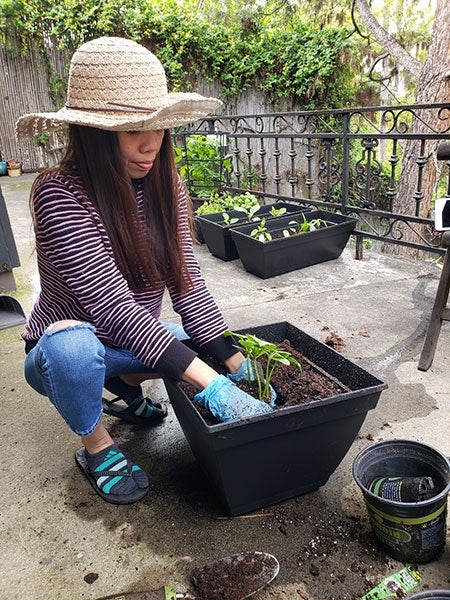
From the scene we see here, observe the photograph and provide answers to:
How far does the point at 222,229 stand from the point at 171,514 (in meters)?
2.60

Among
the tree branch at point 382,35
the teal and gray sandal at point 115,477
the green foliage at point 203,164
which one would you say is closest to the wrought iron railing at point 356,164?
the green foliage at point 203,164

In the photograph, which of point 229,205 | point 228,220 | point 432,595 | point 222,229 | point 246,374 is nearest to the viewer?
point 432,595

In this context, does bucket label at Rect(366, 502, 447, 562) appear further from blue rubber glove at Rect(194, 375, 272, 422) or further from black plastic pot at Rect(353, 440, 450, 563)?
blue rubber glove at Rect(194, 375, 272, 422)

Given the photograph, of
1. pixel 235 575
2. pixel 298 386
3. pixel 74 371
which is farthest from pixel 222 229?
pixel 235 575

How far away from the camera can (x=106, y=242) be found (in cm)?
146

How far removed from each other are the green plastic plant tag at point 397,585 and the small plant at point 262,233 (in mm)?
2437

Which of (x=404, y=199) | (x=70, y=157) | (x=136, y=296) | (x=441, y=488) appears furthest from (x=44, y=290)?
(x=404, y=199)

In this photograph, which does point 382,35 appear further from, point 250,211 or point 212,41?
point 250,211

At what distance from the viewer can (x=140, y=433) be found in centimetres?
188

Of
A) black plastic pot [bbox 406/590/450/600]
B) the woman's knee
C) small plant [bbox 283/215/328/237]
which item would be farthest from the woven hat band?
small plant [bbox 283/215/328/237]

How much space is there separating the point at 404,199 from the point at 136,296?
21.8 ft

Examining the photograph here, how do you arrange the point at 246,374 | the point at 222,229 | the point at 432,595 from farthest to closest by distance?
the point at 222,229 → the point at 246,374 → the point at 432,595

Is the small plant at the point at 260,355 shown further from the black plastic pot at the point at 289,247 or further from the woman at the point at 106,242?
the black plastic pot at the point at 289,247

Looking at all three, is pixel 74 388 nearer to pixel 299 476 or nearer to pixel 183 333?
pixel 183 333
